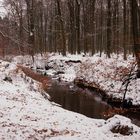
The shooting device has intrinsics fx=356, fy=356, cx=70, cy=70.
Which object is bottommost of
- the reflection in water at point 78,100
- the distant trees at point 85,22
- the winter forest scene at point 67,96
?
the reflection in water at point 78,100

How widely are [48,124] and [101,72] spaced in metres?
15.3

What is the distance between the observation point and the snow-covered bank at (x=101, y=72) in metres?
22.4

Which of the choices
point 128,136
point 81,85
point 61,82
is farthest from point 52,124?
point 61,82

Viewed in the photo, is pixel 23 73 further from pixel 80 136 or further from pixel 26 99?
pixel 80 136

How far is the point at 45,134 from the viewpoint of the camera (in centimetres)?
1295

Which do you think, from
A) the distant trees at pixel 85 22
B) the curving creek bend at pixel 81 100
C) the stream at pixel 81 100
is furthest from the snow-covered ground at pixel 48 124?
the stream at pixel 81 100

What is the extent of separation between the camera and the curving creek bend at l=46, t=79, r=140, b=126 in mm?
20297

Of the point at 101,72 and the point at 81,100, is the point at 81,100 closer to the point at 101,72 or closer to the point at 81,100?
the point at 81,100

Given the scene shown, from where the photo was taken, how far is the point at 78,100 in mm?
24984

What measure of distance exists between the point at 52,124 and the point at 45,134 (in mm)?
1344

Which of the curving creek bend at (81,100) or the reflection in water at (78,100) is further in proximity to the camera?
the reflection in water at (78,100)

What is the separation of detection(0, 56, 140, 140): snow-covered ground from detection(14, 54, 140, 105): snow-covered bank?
5396 millimetres

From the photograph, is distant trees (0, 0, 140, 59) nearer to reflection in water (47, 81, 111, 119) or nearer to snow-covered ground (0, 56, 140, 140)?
snow-covered ground (0, 56, 140, 140)

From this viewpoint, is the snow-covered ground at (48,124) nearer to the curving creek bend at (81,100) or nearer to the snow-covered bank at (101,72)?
the curving creek bend at (81,100)
